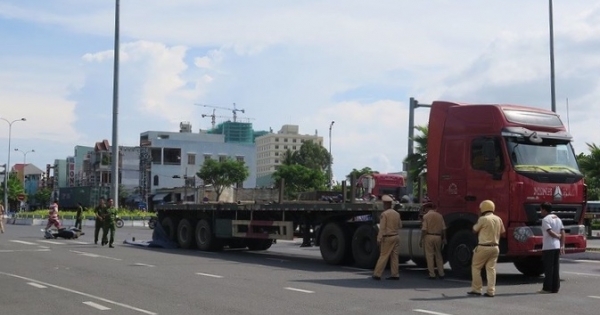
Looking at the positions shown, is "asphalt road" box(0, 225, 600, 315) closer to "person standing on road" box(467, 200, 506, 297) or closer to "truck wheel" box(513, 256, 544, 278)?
"truck wheel" box(513, 256, 544, 278)

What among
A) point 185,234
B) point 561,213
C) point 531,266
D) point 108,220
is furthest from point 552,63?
point 108,220

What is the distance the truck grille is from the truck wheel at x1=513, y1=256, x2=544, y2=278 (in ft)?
4.47

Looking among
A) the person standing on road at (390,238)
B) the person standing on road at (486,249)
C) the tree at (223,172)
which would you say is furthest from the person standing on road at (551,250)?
the tree at (223,172)

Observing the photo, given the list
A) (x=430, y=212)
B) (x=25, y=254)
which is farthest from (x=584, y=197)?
(x=25, y=254)

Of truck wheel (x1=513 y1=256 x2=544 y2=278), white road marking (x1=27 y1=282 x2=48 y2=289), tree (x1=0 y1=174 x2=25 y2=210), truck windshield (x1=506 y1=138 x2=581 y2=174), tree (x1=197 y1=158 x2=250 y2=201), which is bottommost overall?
white road marking (x1=27 y1=282 x2=48 y2=289)

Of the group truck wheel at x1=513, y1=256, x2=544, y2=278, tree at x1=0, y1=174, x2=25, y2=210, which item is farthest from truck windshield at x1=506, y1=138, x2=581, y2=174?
tree at x1=0, y1=174, x2=25, y2=210

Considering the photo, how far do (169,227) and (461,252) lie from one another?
13.4 metres

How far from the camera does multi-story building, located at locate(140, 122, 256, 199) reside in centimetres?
9888

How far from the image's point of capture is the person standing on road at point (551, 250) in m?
14.3

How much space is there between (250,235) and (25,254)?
240 inches

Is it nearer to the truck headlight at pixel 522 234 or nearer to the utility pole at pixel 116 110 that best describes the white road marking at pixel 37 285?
the truck headlight at pixel 522 234

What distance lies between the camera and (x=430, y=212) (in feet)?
54.8

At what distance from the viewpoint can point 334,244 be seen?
20219 millimetres

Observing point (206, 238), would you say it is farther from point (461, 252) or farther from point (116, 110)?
point (116, 110)
